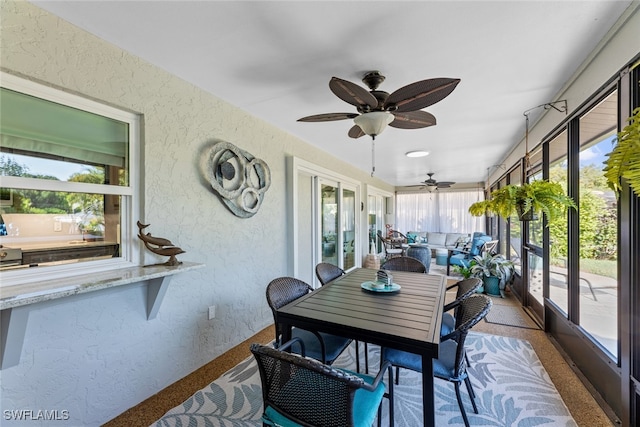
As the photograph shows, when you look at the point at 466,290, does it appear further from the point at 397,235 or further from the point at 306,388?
the point at 397,235

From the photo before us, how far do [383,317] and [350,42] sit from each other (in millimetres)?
1702

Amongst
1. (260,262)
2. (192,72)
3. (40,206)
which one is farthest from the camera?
(260,262)

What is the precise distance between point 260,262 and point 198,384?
1.23m

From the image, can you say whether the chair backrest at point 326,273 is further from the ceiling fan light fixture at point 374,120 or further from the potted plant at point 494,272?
the potted plant at point 494,272

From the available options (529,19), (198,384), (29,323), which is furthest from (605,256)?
(29,323)

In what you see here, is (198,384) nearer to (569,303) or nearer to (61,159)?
(61,159)

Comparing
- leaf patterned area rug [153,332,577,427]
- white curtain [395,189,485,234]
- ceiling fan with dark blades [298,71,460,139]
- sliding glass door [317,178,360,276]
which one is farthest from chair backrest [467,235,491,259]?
ceiling fan with dark blades [298,71,460,139]

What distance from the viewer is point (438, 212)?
9023mm

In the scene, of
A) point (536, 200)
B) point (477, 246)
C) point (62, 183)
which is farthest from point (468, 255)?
point (62, 183)

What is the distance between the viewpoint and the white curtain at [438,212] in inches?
339

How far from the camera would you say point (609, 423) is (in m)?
1.67

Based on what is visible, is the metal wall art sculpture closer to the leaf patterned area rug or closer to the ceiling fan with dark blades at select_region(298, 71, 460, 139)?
the ceiling fan with dark blades at select_region(298, 71, 460, 139)

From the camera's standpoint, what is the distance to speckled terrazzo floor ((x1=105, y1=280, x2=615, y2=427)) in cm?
173

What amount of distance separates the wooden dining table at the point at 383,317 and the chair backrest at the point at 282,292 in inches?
5.8
